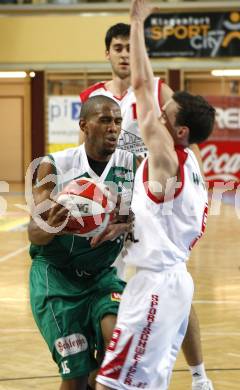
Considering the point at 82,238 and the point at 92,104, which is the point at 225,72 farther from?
the point at 82,238

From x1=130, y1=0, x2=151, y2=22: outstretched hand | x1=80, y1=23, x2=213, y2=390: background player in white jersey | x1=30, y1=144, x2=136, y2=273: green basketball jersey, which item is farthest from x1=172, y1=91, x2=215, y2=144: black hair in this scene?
x1=80, y1=23, x2=213, y2=390: background player in white jersey

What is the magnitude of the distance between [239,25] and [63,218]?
1672 centimetres

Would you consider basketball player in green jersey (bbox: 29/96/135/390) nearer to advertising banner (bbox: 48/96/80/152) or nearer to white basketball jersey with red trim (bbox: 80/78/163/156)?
white basketball jersey with red trim (bbox: 80/78/163/156)

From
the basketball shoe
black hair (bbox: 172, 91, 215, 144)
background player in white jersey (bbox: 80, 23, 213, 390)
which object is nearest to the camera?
black hair (bbox: 172, 91, 215, 144)

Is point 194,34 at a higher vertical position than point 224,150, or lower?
higher

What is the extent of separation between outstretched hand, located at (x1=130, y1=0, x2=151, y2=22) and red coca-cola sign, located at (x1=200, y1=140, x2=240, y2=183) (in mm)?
14668

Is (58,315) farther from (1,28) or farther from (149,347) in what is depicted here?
(1,28)

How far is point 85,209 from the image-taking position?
11.3ft

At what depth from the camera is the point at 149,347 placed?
328 cm

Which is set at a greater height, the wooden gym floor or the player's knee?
the player's knee

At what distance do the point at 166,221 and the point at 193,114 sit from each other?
46cm

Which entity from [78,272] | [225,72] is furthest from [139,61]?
[225,72]

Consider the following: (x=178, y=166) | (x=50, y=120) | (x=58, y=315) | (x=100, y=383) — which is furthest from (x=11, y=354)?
(x=50, y=120)

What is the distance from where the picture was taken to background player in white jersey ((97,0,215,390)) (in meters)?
3.27
